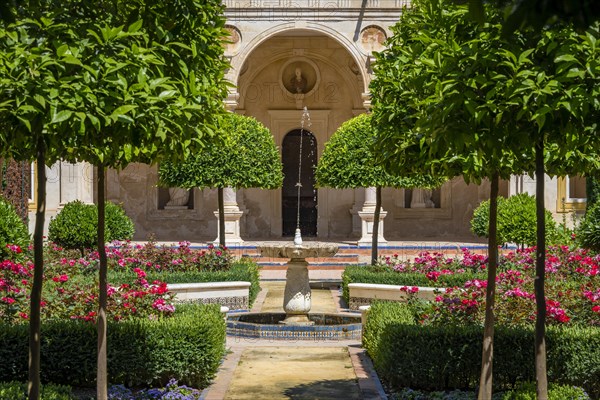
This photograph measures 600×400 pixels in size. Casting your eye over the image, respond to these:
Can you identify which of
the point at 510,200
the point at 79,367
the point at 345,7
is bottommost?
the point at 79,367

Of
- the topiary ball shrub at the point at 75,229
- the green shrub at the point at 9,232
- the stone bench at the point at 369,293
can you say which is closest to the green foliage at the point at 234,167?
the topiary ball shrub at the point at 75,229

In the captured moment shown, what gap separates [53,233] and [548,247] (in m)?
8.15

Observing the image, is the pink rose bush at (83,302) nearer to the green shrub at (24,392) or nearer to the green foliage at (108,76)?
the green shrub at (24,392)

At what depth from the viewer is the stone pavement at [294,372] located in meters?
8.08

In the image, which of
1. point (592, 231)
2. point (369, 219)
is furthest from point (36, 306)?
point (369, 219)

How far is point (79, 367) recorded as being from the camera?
7.69m

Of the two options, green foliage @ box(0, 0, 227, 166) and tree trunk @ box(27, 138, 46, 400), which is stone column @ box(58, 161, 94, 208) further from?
tree trunk @ box(27, 138, 46, 400)

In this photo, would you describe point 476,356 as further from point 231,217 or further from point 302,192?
point 302,192

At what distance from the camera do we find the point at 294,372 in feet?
29.9

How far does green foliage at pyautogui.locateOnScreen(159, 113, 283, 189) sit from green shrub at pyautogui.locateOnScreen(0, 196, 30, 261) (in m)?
3.62

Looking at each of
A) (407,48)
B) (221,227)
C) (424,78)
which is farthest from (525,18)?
(221,227)

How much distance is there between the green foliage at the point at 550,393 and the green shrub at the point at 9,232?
763 centimetres

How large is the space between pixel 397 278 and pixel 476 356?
537 cm

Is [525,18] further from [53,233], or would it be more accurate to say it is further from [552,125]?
[53,233]
